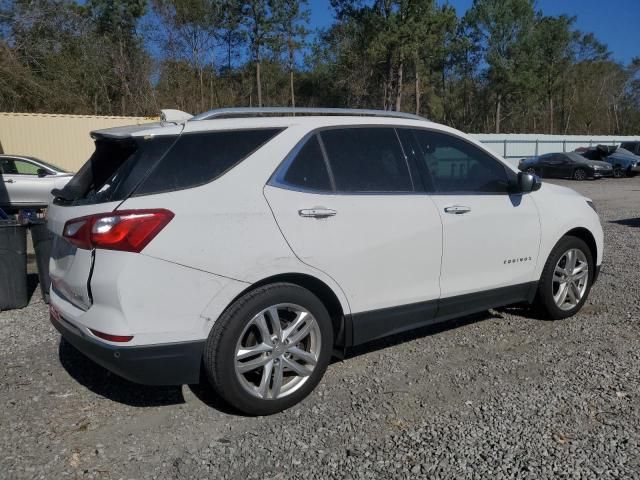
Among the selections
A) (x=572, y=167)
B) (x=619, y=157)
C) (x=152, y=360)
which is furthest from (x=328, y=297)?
(x=619, y=157)

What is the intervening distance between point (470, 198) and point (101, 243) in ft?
8.49

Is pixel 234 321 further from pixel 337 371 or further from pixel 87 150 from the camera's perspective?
pixel 87 150

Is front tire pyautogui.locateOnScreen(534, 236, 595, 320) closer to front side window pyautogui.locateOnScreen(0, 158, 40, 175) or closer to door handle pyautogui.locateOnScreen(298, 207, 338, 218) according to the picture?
door handle pyautogui.locateOnScreen(298, 207, 338, 218)

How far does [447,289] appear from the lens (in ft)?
13.3

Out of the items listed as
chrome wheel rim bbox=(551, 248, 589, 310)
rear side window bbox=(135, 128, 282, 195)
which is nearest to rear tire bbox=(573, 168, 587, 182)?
chrome wheel rim bbox=(551, 248, 589, 310)

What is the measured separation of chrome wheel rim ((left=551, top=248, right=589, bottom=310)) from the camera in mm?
4957

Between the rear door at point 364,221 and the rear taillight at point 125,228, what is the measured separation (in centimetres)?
67

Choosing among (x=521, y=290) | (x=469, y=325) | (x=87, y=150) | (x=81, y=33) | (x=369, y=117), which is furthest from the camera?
(x=81, y=33)

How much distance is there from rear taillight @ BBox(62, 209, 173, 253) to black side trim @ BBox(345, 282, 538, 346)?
1345mm

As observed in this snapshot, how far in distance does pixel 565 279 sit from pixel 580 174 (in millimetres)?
24090

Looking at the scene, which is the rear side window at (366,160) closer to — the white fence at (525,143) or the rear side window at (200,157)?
the rear side window at (200,157)

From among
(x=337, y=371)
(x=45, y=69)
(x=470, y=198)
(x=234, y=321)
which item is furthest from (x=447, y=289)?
(x=45, y=69)

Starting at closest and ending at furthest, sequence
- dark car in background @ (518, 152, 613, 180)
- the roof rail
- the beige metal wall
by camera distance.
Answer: the roof rail, the beige metal wall, dark car in background @ (518, 152, 613, 180)

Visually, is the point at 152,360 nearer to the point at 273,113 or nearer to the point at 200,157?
the point at 200,157
